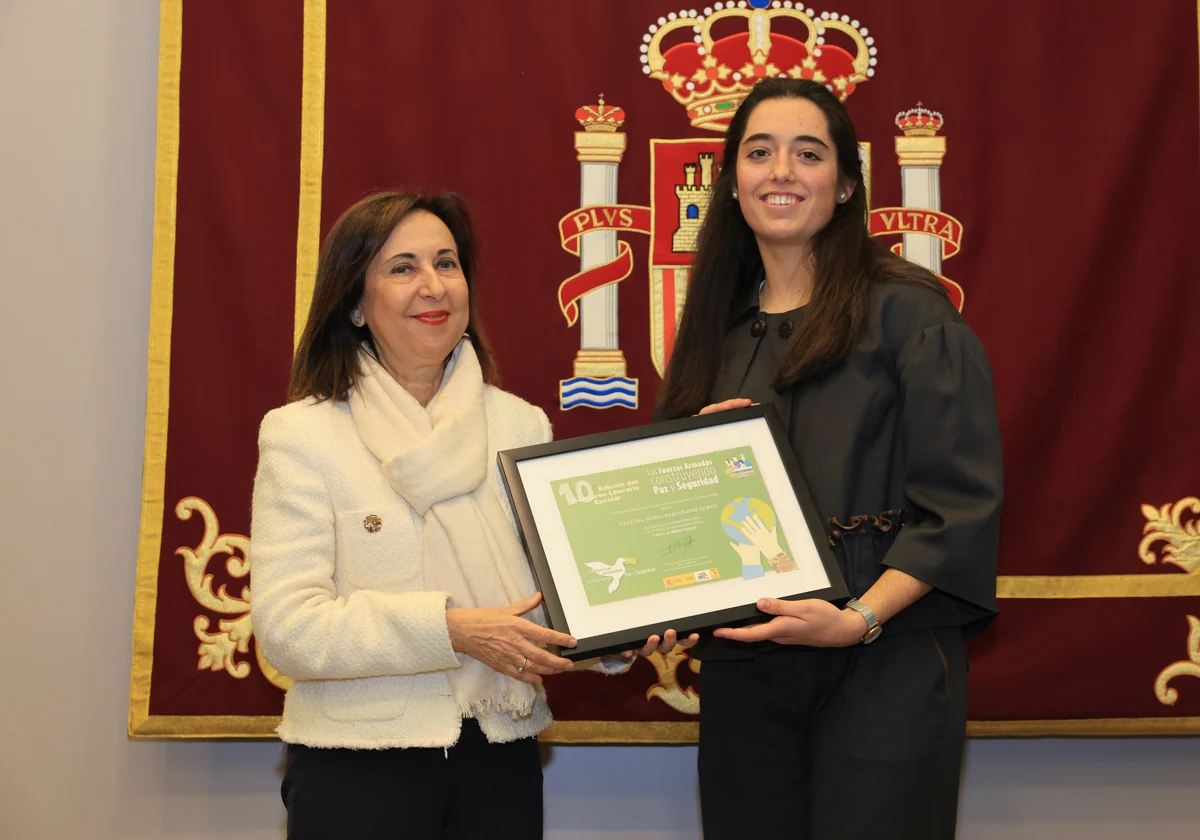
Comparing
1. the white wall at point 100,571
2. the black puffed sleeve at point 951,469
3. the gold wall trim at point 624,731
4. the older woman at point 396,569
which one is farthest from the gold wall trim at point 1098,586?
the older woman at point 396,569

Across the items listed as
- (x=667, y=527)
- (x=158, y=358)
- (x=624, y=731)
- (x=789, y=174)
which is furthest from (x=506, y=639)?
(x=158, y=358)

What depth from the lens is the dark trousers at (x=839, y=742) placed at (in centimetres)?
163

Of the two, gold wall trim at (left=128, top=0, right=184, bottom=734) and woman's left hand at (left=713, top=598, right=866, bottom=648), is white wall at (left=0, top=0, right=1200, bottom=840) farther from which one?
woman's left hand at (left=713, top=598, right=866, bottom=648)

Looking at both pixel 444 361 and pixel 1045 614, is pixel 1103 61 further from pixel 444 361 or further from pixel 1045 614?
pixel 444 361

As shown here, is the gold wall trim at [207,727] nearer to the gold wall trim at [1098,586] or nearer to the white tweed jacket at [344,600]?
the white tweed jacket at [344,600]

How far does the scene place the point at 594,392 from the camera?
9.53ft

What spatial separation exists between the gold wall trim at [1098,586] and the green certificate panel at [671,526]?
141cm

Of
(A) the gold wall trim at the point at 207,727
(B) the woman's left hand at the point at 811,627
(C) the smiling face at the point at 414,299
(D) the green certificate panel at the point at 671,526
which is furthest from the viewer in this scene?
(A) the gold wall trim at the point at 207,727

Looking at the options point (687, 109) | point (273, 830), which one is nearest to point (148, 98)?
point (687, 109)

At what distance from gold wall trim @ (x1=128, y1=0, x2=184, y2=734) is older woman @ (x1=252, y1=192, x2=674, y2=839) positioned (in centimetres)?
112

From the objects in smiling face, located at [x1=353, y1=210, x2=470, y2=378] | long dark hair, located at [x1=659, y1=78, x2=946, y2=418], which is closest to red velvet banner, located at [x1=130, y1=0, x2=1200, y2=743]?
long dark hair, located at [x1=659, y1=78, x2=946, y2=418]

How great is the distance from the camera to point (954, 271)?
2.93m
